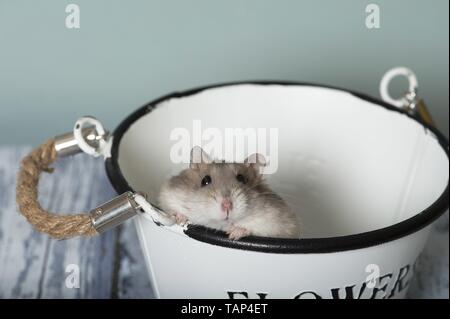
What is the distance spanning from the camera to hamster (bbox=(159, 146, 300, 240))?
791mm

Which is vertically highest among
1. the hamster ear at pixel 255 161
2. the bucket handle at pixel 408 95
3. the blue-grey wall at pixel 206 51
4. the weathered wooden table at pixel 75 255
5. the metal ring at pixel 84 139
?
the blue-grey wall at pixel 206 51

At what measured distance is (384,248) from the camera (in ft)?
2.41

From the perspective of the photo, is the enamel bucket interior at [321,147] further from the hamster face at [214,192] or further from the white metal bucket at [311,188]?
the hamster face at [214,192]

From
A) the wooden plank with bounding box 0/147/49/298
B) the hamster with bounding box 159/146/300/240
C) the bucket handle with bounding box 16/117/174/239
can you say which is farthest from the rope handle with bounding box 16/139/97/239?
the wooden plank with bounding box 0/147/49/298

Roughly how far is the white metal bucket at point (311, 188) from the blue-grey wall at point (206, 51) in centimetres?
22

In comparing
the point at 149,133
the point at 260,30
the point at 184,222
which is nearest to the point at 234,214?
the point at 184,222

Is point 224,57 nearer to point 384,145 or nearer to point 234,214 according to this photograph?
point 384,145

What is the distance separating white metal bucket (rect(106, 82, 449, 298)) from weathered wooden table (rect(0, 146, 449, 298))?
0.44 feet

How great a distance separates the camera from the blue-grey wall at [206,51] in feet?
3.71

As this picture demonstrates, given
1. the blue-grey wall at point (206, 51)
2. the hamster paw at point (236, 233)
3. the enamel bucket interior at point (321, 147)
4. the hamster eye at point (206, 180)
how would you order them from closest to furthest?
the hamster paw at point (236, 233) → the hamster eye at point (206, 180) → the enamel bucket interior at point (321, 147) → the blue-grey wall at point (206, 51)

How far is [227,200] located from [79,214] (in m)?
0.17

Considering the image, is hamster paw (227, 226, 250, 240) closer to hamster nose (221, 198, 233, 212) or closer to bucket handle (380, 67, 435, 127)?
hamster nose (221, 198, 233, 212)

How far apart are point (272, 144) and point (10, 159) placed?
476 mm

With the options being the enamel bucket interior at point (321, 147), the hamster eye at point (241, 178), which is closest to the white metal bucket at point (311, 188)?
the enamel bucket interior at point (321, 147)
